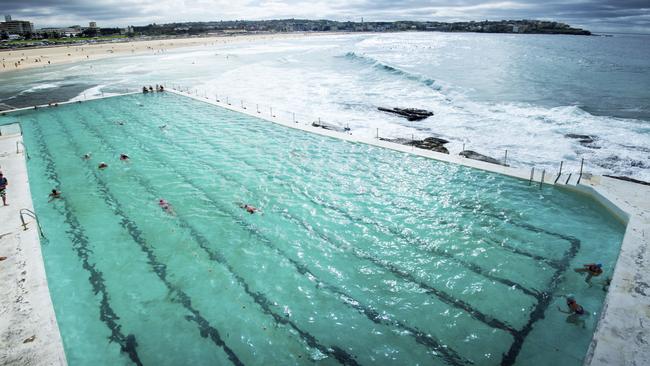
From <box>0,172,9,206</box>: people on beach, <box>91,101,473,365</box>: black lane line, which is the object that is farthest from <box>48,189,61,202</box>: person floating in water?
<box>91,101,473,365</box>: black lane line

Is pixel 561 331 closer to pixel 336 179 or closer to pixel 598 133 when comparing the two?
pixel 336 179

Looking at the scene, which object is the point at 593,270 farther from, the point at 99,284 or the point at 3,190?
the point at 3,190

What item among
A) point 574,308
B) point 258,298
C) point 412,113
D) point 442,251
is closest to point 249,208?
point 258,298

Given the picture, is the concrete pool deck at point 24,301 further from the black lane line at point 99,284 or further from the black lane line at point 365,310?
the black lane line at point 365,310

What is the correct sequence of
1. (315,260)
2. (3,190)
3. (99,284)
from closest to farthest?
(99,284), (315,260), (3,190)

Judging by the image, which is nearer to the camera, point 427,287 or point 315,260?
point 427,287

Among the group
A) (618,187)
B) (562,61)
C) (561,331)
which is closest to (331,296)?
(561,331)
